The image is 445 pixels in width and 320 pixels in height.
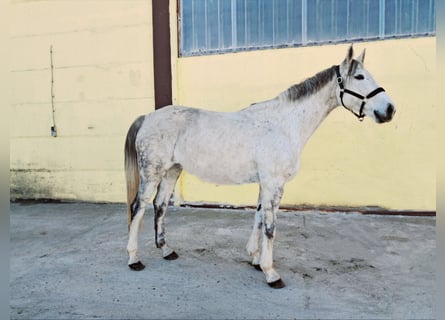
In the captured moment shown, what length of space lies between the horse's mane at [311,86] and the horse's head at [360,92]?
8cm

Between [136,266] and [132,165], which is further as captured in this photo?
[132,165]

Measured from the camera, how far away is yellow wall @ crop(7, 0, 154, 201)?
17.8ft

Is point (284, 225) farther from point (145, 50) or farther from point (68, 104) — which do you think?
point (68, 104)

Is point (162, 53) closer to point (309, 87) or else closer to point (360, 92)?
point (309, 87)

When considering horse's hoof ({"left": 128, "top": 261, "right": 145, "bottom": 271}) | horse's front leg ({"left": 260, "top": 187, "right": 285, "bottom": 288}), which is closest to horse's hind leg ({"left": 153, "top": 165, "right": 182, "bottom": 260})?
horse's hoof ({"left": 128, "top": 261, "right": 145, "bottom": 271})

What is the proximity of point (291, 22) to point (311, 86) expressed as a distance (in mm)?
2350

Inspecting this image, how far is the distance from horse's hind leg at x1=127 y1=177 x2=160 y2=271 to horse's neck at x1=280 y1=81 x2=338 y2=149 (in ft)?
4.09

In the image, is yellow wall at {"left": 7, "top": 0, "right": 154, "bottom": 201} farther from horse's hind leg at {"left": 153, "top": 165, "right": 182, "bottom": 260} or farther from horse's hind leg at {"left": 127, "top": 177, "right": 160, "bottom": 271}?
horse's hind leg at {"left": 127, "top": 177, "right": 160, "bottom": 271}

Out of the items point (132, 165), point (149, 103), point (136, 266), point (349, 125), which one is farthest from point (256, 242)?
point (149, 103)

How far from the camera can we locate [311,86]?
2934 millimetres

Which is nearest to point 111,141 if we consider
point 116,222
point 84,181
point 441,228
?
point 84,181

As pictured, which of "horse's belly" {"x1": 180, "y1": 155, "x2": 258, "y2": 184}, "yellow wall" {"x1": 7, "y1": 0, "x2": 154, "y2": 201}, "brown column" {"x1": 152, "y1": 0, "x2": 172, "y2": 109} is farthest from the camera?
"yellow wall" {"x1": 7, "y1": 0, "x2": 154, "y2": 201}

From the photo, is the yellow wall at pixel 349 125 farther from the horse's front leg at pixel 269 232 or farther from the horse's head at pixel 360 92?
the horse's front leg at pixel 269 232

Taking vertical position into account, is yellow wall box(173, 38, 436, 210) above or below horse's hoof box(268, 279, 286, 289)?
above
